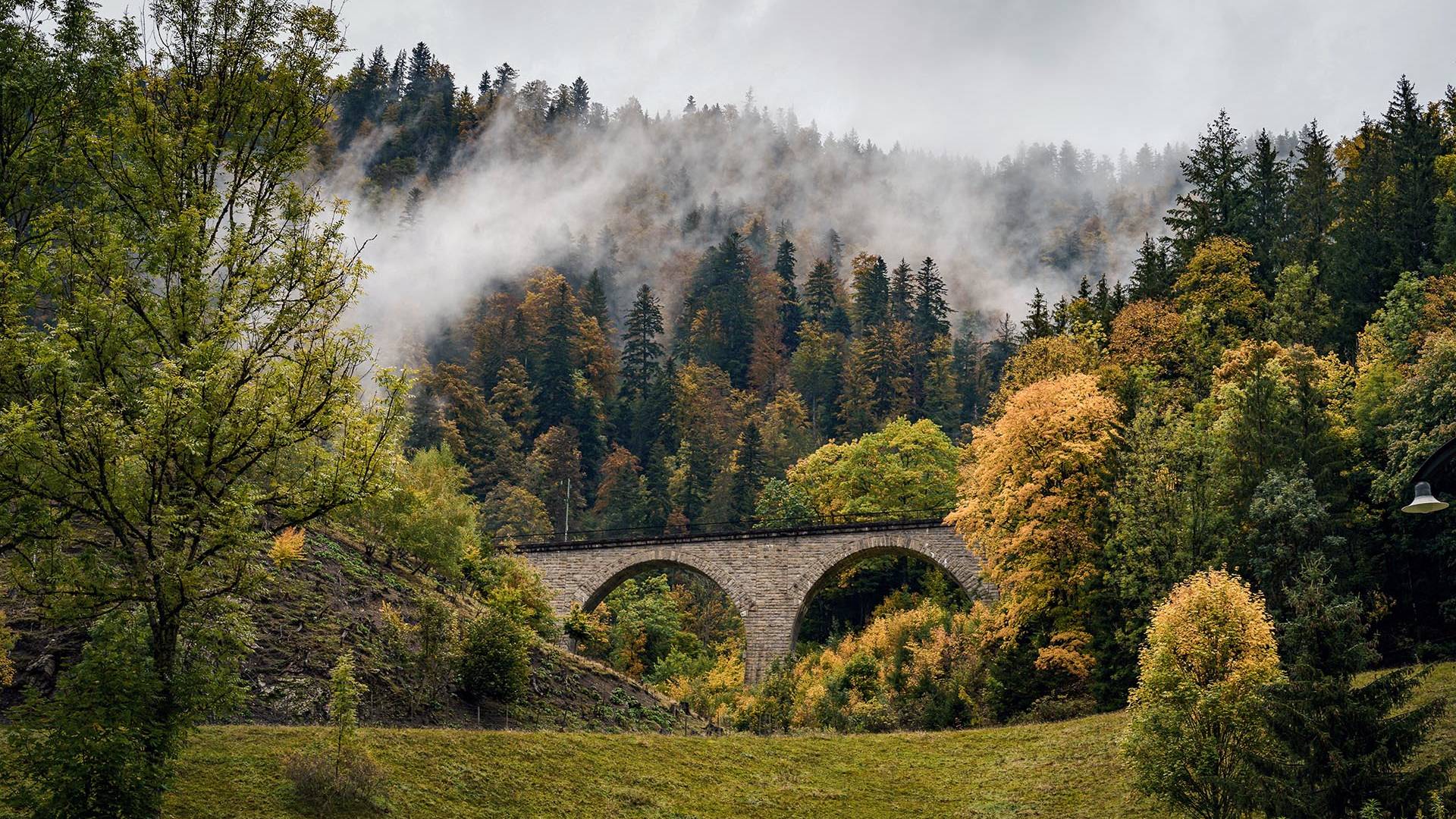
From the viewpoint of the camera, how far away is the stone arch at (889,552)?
4312 cm

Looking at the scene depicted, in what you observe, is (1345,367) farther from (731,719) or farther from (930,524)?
(731,719)

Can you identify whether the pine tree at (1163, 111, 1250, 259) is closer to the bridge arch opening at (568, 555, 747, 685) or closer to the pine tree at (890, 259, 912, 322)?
the bridge arch opening at (568, 555, 747, 685)

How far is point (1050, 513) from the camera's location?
3278cm

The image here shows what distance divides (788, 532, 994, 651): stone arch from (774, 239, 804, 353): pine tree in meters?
64.6

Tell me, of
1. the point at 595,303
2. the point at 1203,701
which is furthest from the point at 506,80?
the point at 1203,701

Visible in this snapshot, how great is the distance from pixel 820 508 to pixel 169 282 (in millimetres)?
48047

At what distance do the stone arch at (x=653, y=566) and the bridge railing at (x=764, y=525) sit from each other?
2.58 ft

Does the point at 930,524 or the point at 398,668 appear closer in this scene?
the point at 398,668

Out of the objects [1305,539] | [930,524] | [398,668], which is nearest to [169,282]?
[398,668]

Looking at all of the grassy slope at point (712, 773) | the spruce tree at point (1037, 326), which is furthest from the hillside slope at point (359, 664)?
the spruce tree at point (1037, 326)

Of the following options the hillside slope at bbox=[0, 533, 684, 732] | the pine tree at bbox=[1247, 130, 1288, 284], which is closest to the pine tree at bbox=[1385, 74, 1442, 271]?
the pine tree at bbox=[1247, 130, 1288, 284]

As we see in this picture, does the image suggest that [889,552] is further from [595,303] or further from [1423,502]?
[595,303]

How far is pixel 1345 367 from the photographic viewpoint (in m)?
40.5

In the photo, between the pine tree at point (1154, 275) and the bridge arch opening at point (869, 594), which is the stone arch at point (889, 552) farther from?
the pine tree at point (1154, 275)
